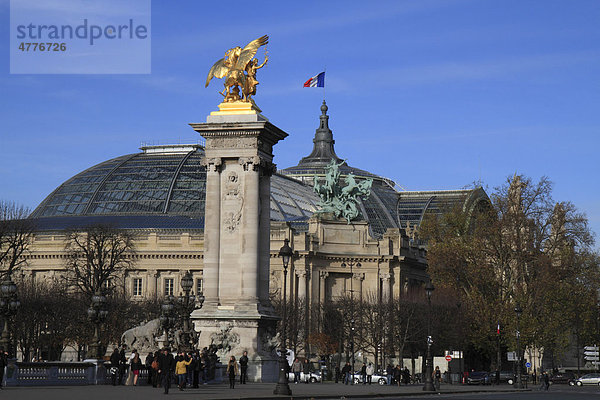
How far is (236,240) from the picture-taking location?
5306 centimetres

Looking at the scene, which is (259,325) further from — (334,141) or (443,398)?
(334,141)

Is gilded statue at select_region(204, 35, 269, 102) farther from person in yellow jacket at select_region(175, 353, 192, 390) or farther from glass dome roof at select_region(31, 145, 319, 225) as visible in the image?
glass dome roof at select_region(31, 145, 319, 225)

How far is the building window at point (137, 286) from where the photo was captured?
121 metres

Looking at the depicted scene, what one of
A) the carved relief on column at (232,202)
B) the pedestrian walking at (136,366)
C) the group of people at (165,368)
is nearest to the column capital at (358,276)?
the carved relief on column at (232,202)

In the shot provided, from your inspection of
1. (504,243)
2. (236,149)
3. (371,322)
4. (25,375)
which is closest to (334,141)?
(371,322)

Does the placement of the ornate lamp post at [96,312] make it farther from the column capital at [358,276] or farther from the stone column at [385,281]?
the stone column at [385,281]

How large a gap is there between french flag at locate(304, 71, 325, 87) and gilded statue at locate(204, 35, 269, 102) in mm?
60699

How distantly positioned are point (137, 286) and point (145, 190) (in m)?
23.2

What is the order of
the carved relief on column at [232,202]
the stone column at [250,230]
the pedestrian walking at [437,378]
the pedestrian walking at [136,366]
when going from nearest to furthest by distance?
the pedestrian walking at [136,366]
the stone column at [250,230]
the carved relief on column at [232,202]
the pedestrian walking at [437,378]

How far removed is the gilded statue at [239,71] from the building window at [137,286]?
68.5 meters

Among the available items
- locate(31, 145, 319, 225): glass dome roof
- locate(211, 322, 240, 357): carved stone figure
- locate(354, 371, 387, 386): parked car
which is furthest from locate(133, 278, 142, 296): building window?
locate(211, 322, 240, 357): carved stone figure

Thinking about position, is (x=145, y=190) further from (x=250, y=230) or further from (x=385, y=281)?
(x=250, y=230)

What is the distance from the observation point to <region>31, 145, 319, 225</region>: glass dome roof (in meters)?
139

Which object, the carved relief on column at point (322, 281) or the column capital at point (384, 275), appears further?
the column capital at point (384, 275)
